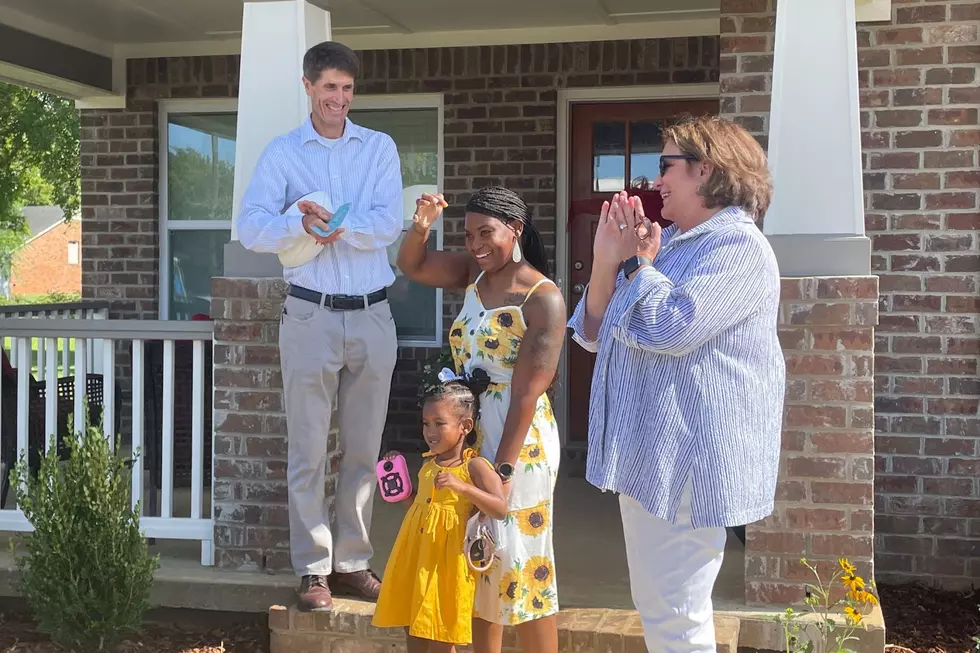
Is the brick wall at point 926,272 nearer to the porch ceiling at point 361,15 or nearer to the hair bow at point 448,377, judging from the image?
the porch ceiling at point 361,15

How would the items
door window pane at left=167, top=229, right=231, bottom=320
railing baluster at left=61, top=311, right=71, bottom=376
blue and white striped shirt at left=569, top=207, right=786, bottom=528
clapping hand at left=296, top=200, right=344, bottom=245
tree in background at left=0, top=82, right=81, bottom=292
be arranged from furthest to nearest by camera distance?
tree in background at left=0, top=82, right=81, bottom=292
door window pane at left=167, top=229, right=231, bottom=320
railing baluster at left=61, top=311, right=71, bottom=376
clapping hand at left=296, top=200, right=344, bottom=245
blue and white striped shirt at left=569, top=207, right=786, bottom=528

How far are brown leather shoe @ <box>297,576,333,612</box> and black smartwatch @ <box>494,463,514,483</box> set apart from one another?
1225 millimetres

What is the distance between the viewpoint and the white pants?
2604 millimetres

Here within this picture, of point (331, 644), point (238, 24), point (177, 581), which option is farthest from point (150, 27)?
point (331, 644)

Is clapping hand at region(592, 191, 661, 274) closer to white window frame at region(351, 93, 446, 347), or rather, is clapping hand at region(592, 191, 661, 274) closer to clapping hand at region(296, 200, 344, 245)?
clapping hand at region(296, 200, 344, 245)

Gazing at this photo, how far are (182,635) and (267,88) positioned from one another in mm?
2316

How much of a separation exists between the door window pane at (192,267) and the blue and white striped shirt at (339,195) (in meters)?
3.82

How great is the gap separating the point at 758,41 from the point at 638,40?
2182 mm

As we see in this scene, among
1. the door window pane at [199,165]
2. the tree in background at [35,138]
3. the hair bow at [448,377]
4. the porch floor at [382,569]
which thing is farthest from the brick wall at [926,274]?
the tree in background at [35,138]

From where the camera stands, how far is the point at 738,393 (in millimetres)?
2572

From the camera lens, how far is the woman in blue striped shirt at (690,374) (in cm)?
253

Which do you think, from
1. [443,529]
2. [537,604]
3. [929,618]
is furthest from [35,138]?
[929,618]

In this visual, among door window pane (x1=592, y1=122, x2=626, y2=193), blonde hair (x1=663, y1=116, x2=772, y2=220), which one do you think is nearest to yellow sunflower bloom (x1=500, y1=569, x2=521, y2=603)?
blonde hair (x1=663, y1=116, x2=772, y2=220)

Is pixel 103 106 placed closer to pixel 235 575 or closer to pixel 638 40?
pixel 638 40
